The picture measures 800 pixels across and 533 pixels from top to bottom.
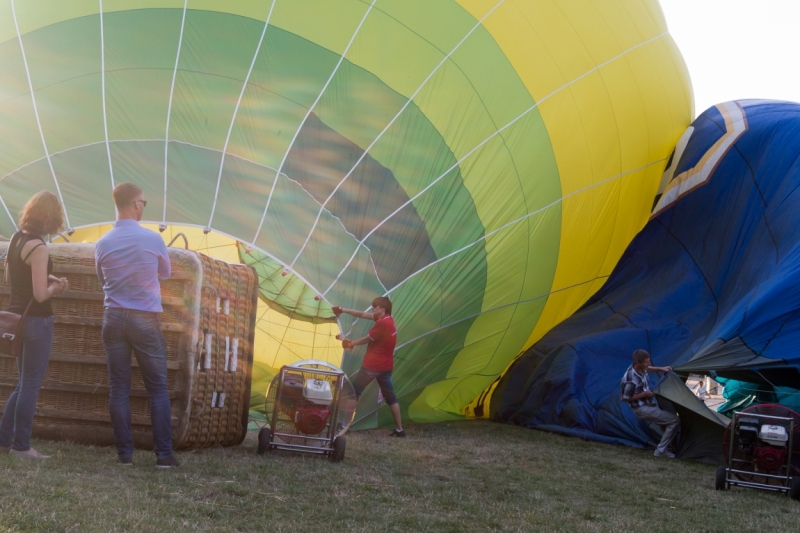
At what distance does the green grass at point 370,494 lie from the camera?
9.93 feet

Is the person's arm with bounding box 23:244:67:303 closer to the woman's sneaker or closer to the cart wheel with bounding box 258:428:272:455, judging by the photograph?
the woman's sneaker

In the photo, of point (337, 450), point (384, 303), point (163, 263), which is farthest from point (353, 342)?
point (163, 263)

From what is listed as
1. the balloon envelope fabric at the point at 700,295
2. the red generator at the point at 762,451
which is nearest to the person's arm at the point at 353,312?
the balloon envelope fabric at the point at 700,295

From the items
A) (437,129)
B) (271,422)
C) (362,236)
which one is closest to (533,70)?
(437,129)

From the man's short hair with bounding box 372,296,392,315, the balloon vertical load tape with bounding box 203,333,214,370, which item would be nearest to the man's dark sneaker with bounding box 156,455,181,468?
the balloon vertical load tape with bounding box 203,333,214,370

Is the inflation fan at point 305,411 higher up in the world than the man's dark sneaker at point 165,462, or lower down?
higher up

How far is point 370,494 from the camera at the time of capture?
150 inches

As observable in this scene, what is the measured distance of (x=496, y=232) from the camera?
6.50m

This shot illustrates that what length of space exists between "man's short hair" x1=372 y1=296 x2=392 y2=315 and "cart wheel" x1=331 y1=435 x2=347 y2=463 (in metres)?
1.40

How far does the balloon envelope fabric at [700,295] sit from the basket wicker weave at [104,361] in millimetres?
3531

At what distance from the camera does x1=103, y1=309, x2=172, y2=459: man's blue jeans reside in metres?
3.89

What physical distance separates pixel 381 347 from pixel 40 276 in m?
2.66

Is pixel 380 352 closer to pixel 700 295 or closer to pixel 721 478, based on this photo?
pixel 721 478

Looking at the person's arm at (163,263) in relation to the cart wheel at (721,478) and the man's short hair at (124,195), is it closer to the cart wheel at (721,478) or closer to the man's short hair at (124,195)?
the man's short hair at (124,195)
